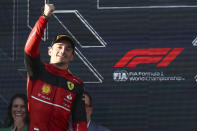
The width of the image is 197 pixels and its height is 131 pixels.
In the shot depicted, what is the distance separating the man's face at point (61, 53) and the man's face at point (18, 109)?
2326 mm

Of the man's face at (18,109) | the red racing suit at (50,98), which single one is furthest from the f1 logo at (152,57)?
the red racing suit at (50,98)

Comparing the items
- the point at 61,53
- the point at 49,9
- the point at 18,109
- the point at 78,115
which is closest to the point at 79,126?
the point at 78,115

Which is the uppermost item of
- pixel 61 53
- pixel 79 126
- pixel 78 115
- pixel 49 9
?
pixel 49 9

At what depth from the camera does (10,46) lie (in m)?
6.77

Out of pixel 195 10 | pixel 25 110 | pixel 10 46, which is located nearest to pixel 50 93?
pixel 25 110

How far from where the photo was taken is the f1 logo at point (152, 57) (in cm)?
649

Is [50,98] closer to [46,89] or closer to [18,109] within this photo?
[46,89]

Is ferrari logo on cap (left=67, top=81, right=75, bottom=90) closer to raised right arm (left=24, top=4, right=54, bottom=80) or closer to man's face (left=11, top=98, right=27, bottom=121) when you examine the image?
raised right arm (left=24, top=4, right=54, bottom=80)

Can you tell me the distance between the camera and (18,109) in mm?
5977

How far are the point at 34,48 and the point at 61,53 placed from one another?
0.39 m

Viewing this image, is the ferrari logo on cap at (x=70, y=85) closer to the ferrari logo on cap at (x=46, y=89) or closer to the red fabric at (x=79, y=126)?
the ferrari logo on cap at (x=46, y=89)

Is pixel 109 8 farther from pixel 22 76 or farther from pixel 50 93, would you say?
pixel 50 93

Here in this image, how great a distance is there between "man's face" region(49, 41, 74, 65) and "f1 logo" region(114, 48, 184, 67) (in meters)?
2.75

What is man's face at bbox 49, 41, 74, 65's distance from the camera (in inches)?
149
